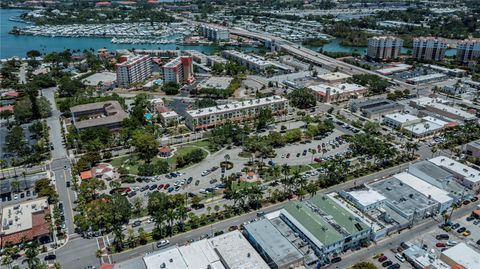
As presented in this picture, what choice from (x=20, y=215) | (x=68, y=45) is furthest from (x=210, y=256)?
(x=68, y=45)

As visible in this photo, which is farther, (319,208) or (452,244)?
(319,208)

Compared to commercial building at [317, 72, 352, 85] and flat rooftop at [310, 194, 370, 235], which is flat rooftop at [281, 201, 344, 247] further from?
commercial building at [317, 72, 352, 85]

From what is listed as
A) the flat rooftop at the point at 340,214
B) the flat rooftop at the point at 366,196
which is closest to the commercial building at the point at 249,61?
the flat rooftop at the point at 366,196

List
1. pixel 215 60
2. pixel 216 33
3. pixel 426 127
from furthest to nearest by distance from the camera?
1. pixel 216 33
2. pixel 215 60
3. pixel 426 127

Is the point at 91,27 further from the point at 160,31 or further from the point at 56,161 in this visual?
the point at 56,161

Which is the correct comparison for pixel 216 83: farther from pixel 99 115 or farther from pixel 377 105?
pixel 377 105

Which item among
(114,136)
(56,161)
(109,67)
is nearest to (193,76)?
(109,67)
